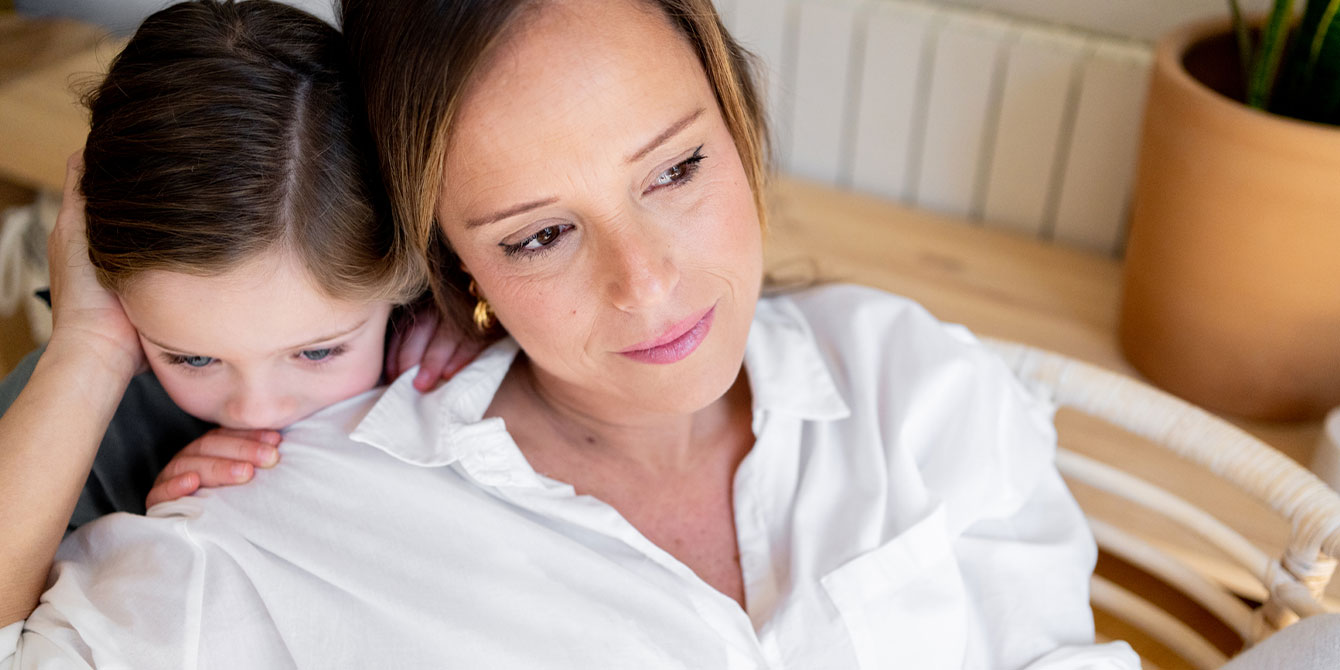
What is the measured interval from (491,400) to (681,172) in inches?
15.1

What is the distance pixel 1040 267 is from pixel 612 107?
1.25m

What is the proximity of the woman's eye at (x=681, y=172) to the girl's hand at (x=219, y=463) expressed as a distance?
488 millimetres

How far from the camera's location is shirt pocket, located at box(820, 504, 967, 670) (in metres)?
1.14

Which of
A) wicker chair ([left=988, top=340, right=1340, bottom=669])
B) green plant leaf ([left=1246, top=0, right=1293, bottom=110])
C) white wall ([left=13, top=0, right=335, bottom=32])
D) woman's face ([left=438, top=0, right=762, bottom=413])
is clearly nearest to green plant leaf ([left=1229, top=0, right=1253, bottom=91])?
green plant leaf ([left=1246, top=0, right=1293, bottom=110])

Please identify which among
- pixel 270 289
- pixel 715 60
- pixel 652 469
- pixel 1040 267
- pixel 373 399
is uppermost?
pixel 715 60

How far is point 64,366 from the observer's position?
3.56 feet

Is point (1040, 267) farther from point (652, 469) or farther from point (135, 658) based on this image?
point (135, 658)

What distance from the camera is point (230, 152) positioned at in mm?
1018

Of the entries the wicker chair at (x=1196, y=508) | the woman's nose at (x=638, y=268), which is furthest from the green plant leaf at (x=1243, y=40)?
the woman's nose at (x=638, y=268)

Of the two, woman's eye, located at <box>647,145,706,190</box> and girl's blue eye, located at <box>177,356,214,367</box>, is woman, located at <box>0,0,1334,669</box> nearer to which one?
woman's eye, located at <box>647,145,706,190</box>

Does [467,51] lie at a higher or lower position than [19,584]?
higher

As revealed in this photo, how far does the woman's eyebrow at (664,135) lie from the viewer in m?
0.99

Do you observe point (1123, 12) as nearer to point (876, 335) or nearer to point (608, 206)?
point (876, 335)

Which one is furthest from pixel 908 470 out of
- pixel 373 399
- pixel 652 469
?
pixel 373 399
